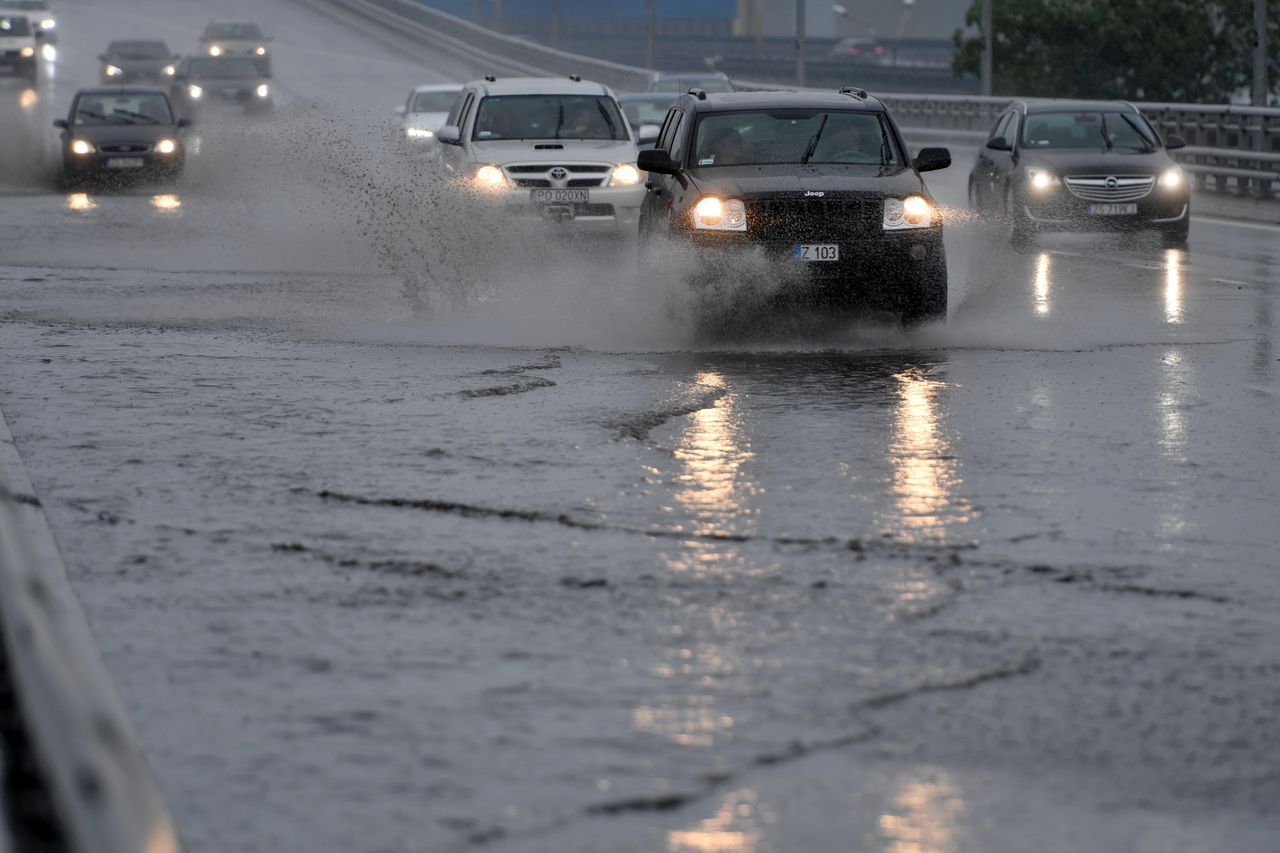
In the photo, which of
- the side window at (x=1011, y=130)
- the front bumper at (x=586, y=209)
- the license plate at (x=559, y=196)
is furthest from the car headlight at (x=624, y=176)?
the side window at (x=1011, y=130)

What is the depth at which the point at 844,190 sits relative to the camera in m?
14.1

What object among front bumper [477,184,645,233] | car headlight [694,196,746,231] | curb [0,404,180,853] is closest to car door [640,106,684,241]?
car headlight [694,196,746,231]

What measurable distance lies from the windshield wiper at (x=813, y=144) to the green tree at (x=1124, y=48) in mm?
46562

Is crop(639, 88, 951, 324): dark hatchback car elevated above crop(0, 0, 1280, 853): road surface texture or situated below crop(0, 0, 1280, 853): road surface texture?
above

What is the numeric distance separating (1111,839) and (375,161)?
111ft

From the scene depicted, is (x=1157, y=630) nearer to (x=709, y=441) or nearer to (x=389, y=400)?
(x=709, y=441)

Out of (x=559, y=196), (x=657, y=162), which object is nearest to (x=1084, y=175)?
(x=559, y=196)

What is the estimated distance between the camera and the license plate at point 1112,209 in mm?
23203

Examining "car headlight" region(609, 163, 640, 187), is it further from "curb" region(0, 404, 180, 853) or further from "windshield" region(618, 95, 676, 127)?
"curb" region(0, 404, 180, 853)

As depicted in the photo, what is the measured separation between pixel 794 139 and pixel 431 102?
62.7 ft

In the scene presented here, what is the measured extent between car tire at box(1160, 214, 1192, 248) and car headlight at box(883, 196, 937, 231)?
959 cm

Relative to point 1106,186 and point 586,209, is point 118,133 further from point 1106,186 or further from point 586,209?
point 1106,186

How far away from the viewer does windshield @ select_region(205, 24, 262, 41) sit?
6675 cm

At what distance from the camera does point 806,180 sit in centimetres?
1429
